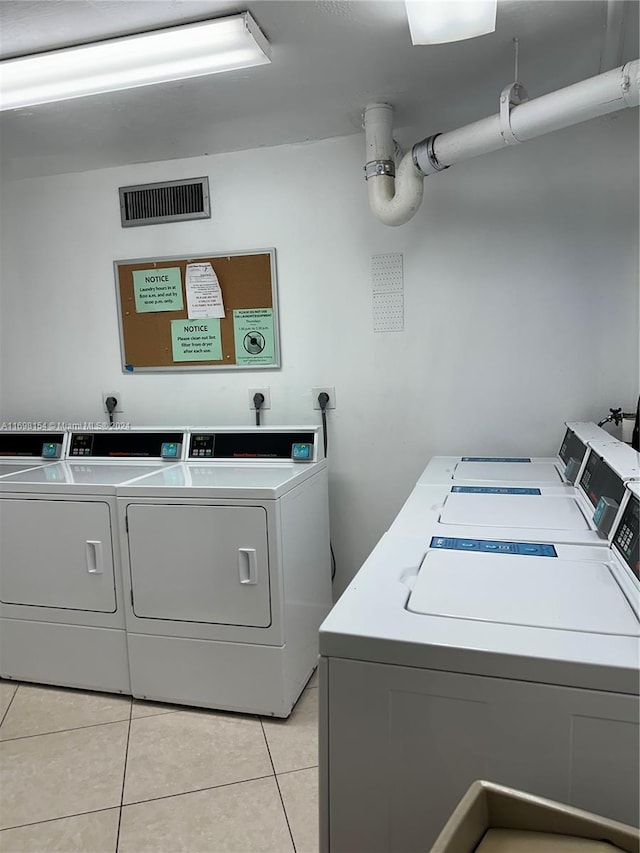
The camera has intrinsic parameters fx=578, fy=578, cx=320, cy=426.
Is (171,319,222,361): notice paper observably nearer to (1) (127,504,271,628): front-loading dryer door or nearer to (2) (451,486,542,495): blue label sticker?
(1) (127,504,271,628): front-loading dryer door

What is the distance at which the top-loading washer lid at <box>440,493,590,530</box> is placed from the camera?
1.67 metres

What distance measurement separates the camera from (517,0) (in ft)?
5.73

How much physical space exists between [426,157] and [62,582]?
2367 millimetres

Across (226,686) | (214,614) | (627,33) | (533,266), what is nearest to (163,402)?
(214,614)

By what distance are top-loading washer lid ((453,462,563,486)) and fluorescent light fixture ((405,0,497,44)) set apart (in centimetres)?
147

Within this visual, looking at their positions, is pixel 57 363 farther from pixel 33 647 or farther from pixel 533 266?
pixel 533 266

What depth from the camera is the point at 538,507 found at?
6.03 feet

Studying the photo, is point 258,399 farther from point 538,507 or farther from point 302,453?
point 538,507

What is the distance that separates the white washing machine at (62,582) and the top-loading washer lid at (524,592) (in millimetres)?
1572

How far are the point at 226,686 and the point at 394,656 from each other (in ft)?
4.93

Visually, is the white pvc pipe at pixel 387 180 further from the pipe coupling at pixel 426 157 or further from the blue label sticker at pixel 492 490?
the blue label sticker at pixel 492 490

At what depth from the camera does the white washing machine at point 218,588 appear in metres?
2.24

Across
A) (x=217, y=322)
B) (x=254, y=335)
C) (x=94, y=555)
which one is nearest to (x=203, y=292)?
(x=217, y=322)

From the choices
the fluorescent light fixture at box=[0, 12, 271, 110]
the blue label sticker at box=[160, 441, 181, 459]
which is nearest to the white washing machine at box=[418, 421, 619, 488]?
the blue label sticker at box=[160, 441, 181, 459]
